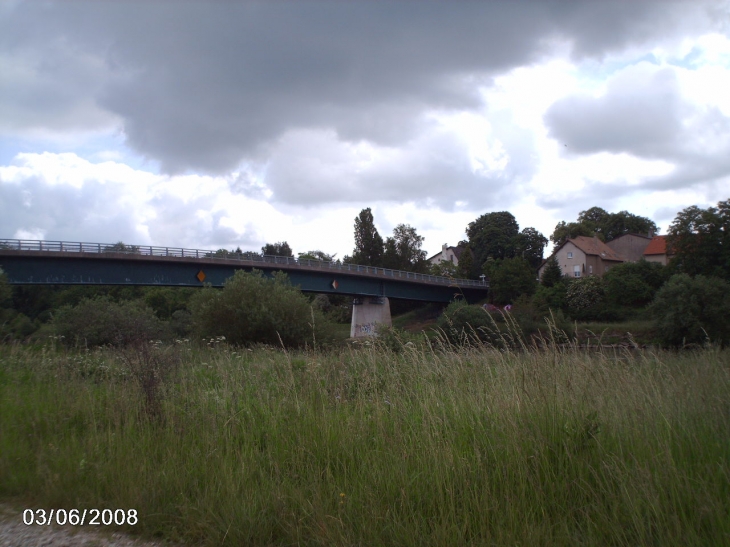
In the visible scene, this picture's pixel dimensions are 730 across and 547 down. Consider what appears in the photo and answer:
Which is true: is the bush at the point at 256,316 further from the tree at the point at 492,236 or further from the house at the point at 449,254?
the house at the point at 449,254

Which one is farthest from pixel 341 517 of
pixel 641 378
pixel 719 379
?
pixel 719 379

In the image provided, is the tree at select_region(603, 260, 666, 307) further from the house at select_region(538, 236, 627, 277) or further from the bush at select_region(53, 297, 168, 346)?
the bush at select_region(53, 297, 168, 346)

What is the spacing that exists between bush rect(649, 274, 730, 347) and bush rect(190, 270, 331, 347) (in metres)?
17.7

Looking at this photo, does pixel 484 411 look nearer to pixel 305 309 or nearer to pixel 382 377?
pixel 382 377

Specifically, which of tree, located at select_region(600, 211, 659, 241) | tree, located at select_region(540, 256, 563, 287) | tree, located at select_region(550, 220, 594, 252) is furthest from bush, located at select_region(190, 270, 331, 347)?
tree, located at select_region(600, 211, 659, 241)

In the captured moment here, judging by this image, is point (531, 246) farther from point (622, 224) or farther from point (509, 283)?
point (509, 283)

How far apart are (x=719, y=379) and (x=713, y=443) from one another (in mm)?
Answer: 1265

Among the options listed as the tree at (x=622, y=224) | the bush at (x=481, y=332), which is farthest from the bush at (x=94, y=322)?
the tree at (x=622, y=224)

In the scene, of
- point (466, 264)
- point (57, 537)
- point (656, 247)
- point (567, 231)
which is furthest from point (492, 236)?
point (57, 537)

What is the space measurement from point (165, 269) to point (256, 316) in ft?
66.1

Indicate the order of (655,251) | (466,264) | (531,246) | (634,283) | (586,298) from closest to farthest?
1. (634,283)
2. (586,298)
3. (655,251)
4. (466,264)
5. (531,246)

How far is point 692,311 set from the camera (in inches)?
1118

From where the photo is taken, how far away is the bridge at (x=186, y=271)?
37750 millimetres

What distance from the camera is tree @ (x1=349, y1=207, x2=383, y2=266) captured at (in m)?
88.8
